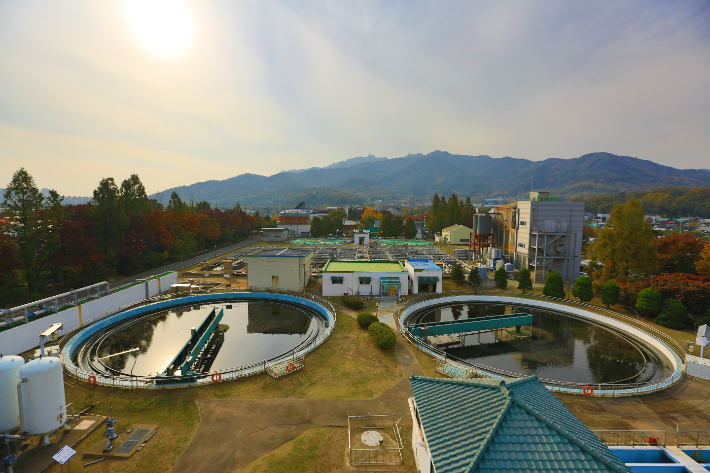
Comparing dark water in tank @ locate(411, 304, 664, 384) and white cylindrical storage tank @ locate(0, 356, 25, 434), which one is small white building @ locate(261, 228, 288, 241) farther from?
white cylindrical storage tank @ locate(0, 356, 25, 434)

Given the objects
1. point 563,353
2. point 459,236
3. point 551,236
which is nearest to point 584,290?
point 563,353

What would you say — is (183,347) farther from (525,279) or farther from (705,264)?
(705,264)

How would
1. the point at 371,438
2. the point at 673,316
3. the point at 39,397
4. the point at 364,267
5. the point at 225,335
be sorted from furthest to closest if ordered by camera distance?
the point at 364,267 → the point at 225,335 → the point at 673,316 → the point at 371,438 → the point at 39,397

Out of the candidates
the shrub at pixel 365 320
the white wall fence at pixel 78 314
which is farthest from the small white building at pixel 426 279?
the white wall fence at pixel 78 314

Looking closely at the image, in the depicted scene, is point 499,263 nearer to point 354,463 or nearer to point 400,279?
point 400,279

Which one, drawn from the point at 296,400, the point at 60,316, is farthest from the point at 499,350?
the point at 60,316

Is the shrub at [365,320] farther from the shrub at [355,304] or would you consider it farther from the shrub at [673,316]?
the shrub at [673,316]
